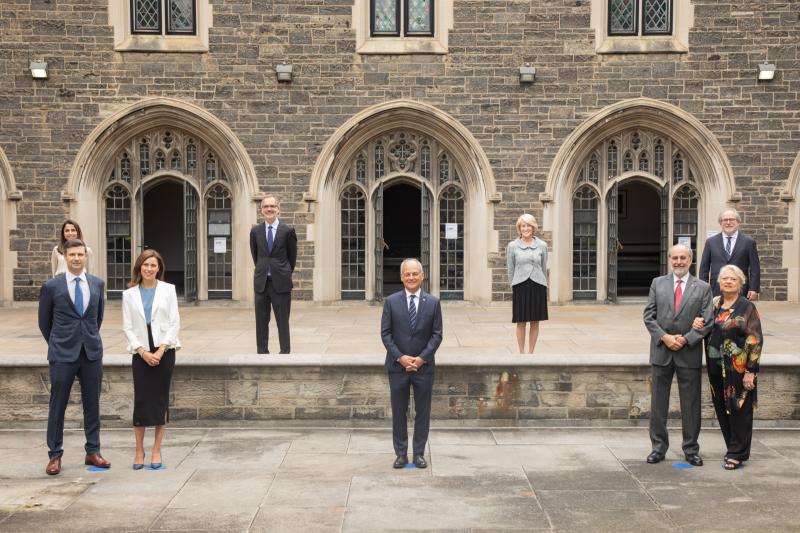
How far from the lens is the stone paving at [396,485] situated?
18.0 ft

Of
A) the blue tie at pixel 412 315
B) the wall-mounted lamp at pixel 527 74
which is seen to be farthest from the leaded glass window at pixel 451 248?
the blue tie at pixel 412 315

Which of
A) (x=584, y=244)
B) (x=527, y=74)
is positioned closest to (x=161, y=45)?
(x=527, y=74)

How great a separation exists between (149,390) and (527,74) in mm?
10292

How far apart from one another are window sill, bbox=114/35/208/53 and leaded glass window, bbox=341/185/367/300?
11.4 feet

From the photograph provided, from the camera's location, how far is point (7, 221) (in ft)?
50.6

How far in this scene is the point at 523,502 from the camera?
5898mm

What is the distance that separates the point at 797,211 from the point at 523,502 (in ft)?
38.3

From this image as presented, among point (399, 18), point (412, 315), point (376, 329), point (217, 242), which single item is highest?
point (399, 18)

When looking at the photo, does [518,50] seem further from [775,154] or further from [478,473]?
[478,473]

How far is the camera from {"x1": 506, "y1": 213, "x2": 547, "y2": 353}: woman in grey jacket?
9531 mm

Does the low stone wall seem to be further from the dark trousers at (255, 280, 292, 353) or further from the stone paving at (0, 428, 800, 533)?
the dark trousers at (255, 280, 292, 353)

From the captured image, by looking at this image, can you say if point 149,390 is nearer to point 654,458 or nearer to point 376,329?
point 654,458

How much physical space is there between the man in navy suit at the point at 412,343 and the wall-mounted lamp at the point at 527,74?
9221mm

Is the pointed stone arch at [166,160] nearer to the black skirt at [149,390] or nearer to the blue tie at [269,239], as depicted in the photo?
the blue tie at [269,239]
